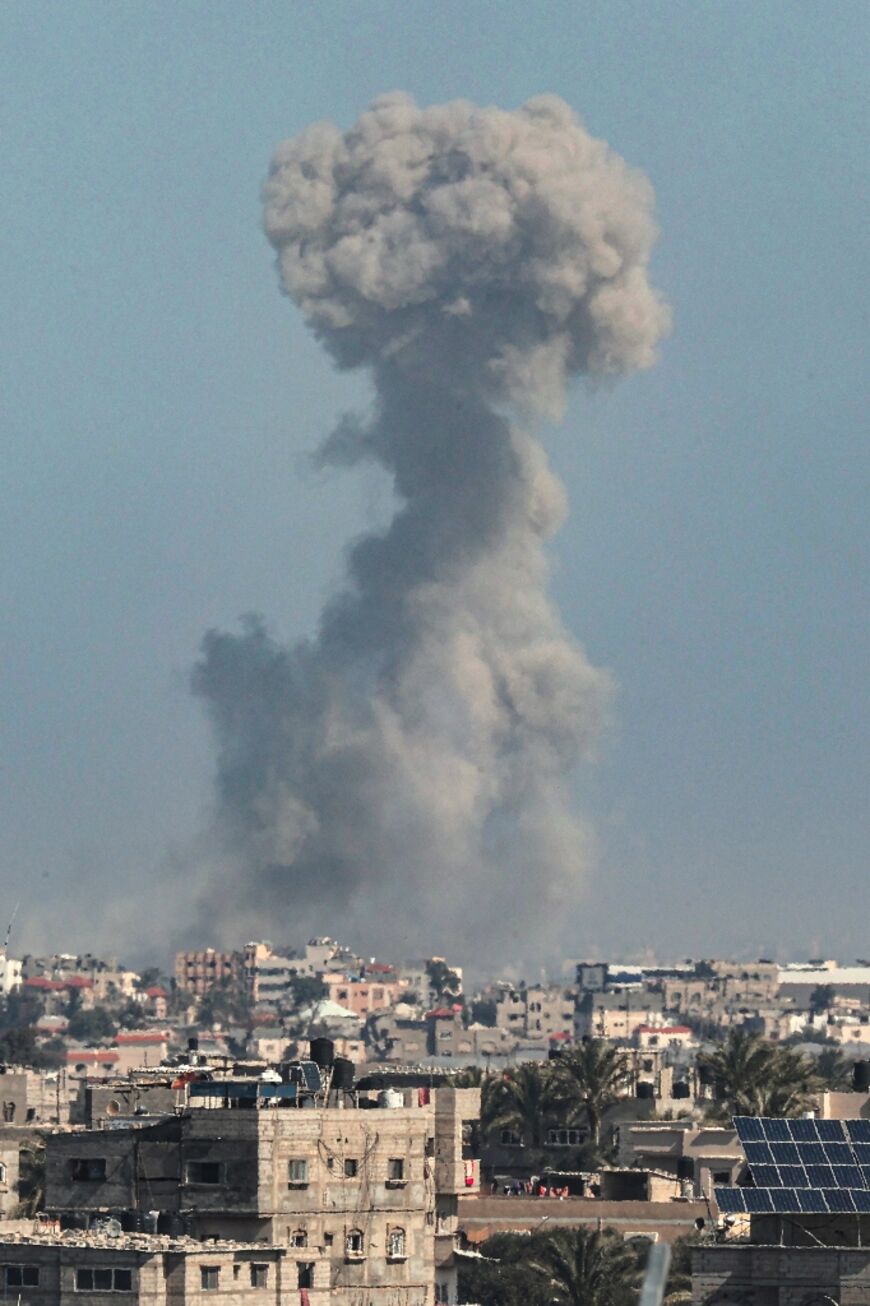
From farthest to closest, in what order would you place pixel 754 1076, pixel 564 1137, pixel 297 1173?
pixel 564 1137
pixel 754 1076
pixel 297 1173

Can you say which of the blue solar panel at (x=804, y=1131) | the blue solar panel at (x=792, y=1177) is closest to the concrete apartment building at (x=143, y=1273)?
the blue solar panel at (x=792, y=1177)

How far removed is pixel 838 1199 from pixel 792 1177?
99 centimetres

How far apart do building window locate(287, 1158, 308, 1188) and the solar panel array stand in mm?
10350

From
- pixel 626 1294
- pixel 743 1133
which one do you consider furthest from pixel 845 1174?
pixel 626 1294

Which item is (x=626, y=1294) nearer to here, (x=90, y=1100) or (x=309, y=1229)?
(x=309, y=1229)

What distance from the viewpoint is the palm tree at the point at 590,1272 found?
78562 mm

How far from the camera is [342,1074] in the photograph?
264 feet

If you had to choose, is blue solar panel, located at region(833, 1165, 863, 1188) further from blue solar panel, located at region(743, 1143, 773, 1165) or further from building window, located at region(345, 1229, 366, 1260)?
building window, located at region(345, 1229, 366, 1260)

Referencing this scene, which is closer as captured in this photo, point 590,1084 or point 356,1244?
point 356,1244

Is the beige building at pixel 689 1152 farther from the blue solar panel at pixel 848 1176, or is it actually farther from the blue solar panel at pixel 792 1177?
the blue solar panel at pixel 792 1177

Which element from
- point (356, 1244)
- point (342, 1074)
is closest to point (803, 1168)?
point (356, 1244)

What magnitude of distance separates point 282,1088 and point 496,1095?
6257 cm

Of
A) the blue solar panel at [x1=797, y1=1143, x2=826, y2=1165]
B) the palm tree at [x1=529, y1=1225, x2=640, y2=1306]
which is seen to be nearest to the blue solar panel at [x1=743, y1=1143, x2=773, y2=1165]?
the blue solar panel at [x1=797, y1=1143, x2=826, y2=1165]

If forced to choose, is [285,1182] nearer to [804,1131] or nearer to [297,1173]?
[297,1173]
